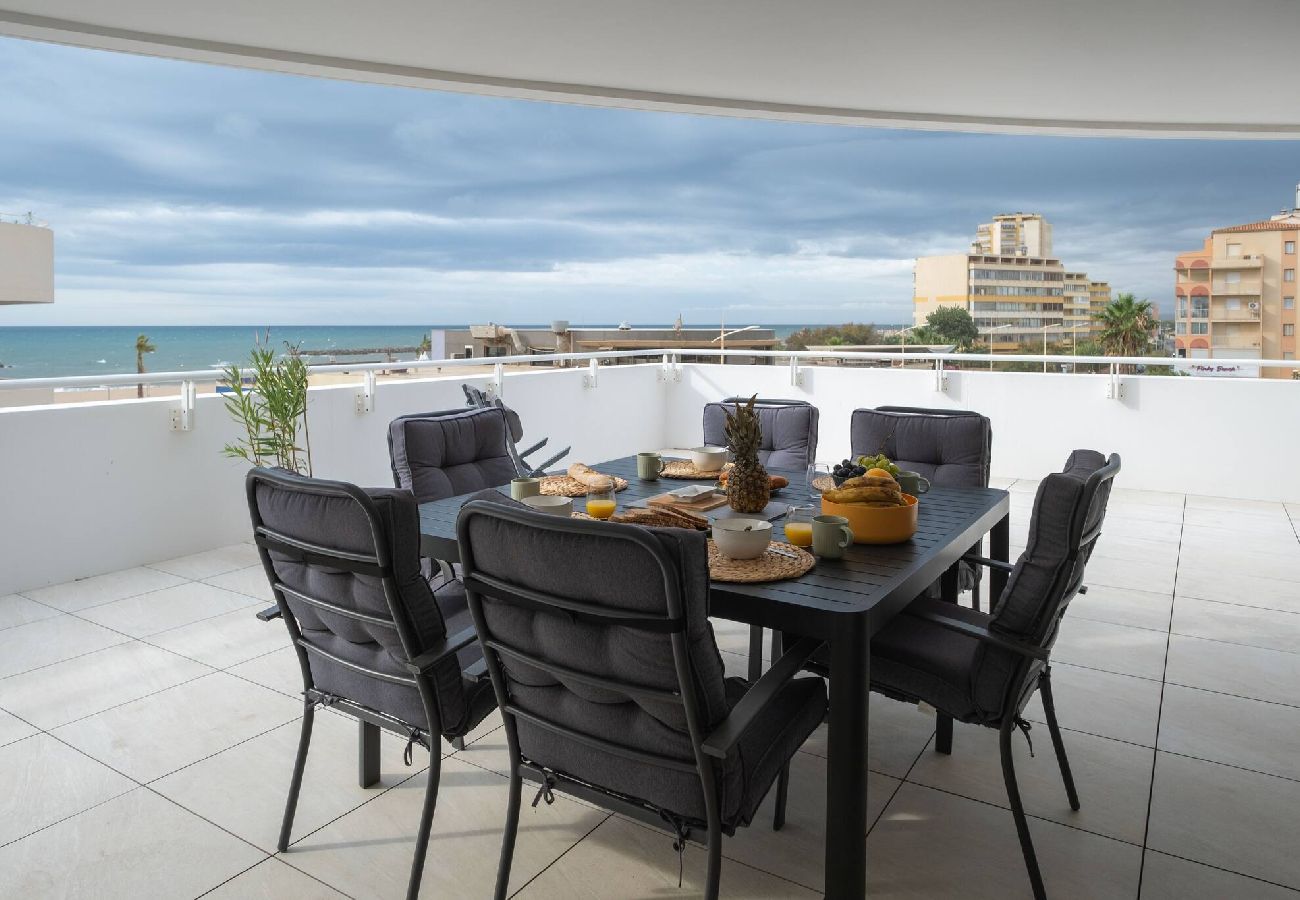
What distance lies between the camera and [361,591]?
1728mm

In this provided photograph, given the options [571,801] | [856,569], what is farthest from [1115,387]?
[571,801]

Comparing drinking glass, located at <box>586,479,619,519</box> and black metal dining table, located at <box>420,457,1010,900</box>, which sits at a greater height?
drinking glass, located at <box>586,479,619,519</box>

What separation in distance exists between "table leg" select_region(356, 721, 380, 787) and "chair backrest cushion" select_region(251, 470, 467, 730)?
355 mm

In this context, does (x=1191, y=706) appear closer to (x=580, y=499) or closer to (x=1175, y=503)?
(x=580, y=499)

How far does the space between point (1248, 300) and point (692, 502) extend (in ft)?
51.5

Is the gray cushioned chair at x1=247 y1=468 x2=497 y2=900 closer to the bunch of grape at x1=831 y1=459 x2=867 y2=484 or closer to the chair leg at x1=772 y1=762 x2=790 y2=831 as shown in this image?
the chair leg at x1=772 y1=762 x2=790 y2=831

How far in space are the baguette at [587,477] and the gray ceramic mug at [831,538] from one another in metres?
0.82

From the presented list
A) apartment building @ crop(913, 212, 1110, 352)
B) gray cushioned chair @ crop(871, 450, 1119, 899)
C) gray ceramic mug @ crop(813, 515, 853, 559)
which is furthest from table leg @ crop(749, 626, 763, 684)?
apartment building @ crop(913, 212, 1110, 352)

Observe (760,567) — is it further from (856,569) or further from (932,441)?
(932,441)

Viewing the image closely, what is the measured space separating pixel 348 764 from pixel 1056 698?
7.03ft

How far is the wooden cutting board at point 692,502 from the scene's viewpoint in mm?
2521

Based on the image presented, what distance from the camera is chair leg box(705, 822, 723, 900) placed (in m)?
1.44

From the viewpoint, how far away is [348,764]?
2.39 meters

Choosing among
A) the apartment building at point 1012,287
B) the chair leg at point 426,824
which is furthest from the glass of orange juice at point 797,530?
the apartment building at point 1012,287
